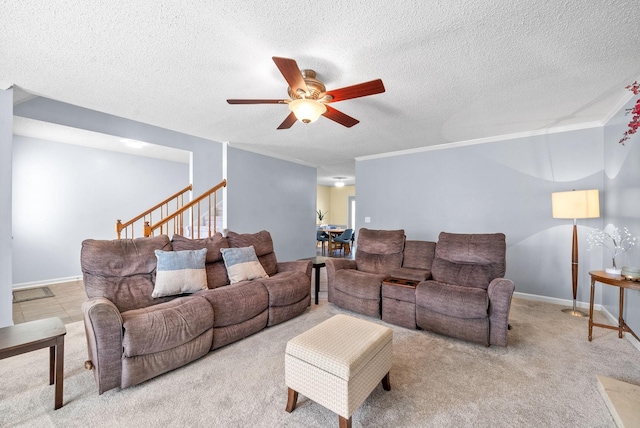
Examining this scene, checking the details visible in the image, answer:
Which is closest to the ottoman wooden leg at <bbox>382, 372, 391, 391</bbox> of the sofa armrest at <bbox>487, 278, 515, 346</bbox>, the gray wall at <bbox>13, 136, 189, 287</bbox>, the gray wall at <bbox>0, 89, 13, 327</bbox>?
the sofa armrest at <bbox>487, 278, 515, 346</bbox>

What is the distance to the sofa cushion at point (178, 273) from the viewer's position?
242 cm

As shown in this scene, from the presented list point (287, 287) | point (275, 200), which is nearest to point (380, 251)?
point (287, 287)

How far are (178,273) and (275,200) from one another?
3.24m

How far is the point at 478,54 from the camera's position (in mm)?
2061

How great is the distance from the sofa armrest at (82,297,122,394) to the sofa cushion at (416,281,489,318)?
251 cm

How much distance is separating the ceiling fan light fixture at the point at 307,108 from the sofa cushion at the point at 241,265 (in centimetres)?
164

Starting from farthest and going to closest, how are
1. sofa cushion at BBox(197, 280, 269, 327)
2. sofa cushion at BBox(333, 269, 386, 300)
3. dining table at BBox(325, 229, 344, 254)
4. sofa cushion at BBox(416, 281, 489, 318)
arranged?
dining table at BBox(325, 229, 344, 254)
sofa cushion at BBox(333, 269, 386, 300)
sofa cushion at BBox(416, 281, 489, 318)
sofa cushion at BBox(197, 280, 269, 327)

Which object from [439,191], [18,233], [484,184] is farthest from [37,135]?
[484,184]

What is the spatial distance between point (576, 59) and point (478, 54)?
0.77 m

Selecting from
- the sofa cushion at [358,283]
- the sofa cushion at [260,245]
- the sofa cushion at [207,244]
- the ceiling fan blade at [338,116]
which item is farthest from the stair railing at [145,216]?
the ceiling fan blade at [338,116]

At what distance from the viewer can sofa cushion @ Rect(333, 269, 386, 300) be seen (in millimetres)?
3062

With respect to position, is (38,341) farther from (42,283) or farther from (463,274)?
(42,283)

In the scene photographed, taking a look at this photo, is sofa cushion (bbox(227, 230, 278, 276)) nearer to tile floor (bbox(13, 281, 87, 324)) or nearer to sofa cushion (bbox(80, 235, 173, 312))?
sofa cushion (bbox(80, 235, 173, 312))

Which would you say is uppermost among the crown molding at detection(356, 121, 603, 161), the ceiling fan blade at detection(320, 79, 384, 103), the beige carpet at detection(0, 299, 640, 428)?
the crown molding at detection(356, 121, 603, 161)
